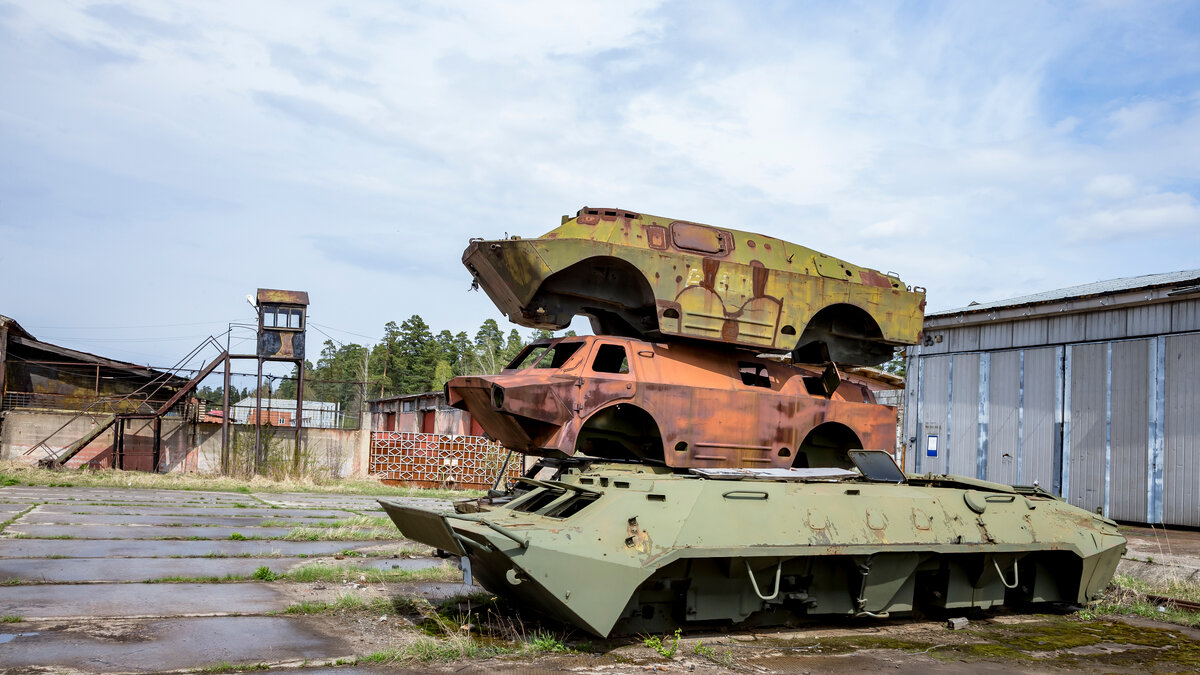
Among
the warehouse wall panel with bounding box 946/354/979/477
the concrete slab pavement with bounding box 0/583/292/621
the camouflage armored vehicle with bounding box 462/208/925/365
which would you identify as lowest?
the concrete slab pavement with bounding box 0/583/292/621

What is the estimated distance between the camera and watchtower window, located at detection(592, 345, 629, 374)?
11484 mm

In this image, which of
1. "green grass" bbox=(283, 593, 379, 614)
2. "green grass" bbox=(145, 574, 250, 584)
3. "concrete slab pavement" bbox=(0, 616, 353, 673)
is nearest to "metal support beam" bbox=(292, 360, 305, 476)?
"green grass" bbox=(145, 574, 250, 584)

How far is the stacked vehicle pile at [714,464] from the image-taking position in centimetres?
788

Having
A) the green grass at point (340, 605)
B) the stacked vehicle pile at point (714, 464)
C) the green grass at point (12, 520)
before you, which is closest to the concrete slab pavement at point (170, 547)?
the green grass at point (12, 520)

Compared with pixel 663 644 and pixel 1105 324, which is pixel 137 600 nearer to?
pixel 663 644

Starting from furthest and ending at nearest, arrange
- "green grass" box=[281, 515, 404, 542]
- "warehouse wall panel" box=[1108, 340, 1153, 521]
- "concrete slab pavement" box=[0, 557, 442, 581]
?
1. "warehouse wall panel" box=[1108, 340, 1153, 521]
2. "green grass" box=[281, 515, 404, 542]
3. "concrete slab pavement" box=[0, 557, 442, 581]

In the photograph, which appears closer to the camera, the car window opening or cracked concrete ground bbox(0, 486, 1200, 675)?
cracked concrete ground bbox(0, 486, 1200, 675)

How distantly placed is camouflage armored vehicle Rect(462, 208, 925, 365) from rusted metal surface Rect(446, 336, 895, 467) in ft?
1.43

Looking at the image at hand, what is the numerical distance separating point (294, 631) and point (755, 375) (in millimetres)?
6956

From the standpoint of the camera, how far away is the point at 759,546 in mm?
8117

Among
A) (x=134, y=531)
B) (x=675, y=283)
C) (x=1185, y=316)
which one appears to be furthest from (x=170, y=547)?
(x=1185, y=316)

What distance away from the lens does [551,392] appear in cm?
1091

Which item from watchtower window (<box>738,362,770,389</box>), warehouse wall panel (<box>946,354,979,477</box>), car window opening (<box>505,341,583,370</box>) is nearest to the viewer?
car window opening (<box>505,341,583,370</box>)

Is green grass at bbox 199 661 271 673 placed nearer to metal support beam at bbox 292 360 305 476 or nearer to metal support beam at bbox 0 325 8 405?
metal support beam at bbox 292 360 305 476
